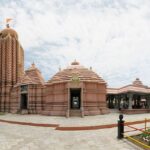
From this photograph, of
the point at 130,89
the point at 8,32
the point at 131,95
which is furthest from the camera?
the point at 8,32

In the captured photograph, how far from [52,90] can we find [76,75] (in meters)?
4.19

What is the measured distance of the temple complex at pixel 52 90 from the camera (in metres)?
26.4

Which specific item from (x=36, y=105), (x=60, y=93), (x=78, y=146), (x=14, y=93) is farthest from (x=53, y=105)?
(x=78, y=146)

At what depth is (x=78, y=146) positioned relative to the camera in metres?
10.7

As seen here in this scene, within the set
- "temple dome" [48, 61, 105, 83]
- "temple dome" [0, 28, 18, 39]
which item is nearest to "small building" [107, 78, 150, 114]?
"temple dome" [48, 61, 105, 83]

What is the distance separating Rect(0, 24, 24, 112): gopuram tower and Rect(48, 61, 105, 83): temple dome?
9.60m

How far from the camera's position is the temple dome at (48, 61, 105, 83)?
2695 centimetres

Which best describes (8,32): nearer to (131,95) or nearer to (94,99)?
(94,99)

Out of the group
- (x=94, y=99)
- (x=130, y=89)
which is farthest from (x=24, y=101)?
(x=130, y=89)

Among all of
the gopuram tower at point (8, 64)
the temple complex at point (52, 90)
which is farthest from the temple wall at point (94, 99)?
the gopuram tower at point (8, 64)

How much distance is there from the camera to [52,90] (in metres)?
28.3

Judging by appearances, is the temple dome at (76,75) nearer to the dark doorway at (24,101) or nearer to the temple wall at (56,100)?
the temple wall at (56,100)

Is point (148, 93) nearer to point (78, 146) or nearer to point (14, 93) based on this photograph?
point (14, 93)

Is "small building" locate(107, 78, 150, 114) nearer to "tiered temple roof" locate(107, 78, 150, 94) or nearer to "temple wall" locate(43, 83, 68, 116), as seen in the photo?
"tiered temple roof" locate(107, 78, 150, 94)
